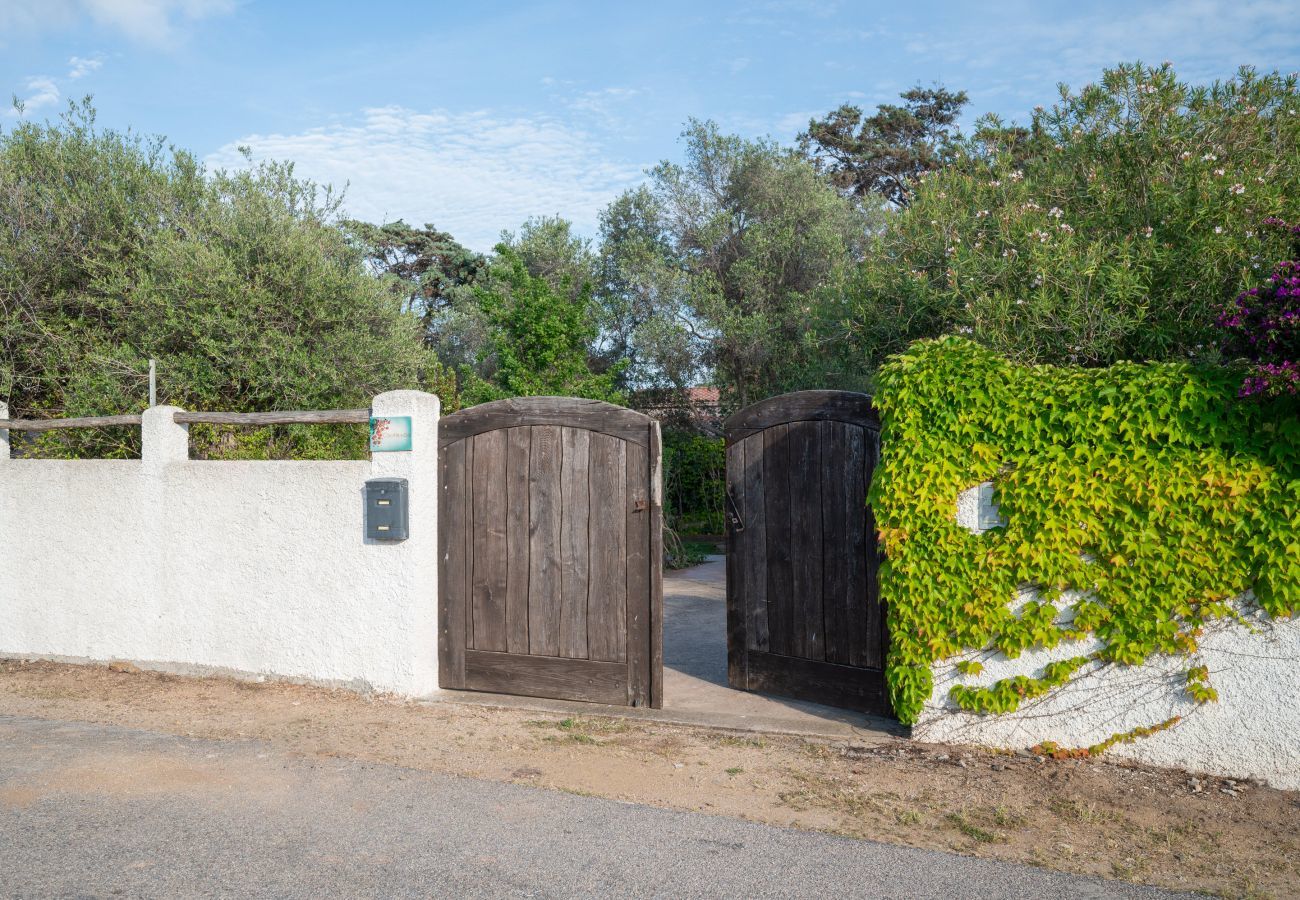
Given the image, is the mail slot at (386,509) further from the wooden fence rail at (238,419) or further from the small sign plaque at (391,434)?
the wooden fence rail at (238,419)

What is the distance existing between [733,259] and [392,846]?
16.0m

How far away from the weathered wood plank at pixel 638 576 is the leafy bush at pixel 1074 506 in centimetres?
164

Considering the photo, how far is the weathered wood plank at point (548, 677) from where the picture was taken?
6973mm

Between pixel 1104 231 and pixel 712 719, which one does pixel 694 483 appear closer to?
pixel 1104 231

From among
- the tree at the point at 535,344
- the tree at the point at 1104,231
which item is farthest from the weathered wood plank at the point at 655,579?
the tree at the point at 535,344

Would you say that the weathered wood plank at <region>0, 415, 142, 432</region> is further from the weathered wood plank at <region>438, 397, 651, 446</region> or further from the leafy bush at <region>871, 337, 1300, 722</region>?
the leafy bush at <region>871, 337, 1300, 722</region>

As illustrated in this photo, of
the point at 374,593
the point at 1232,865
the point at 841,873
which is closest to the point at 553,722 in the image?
the point at 374,593

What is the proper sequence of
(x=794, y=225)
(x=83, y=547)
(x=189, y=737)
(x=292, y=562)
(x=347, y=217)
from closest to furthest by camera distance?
1. (x=189, y=737)
2. (x=292, y=562)
3. (x=83, y=547)
4. (x=347, y=217)
5. (x=794, y=225)

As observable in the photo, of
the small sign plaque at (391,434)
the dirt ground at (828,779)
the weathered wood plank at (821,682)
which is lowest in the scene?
the dirt ground at (828,779)

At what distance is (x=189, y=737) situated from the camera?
6262mm

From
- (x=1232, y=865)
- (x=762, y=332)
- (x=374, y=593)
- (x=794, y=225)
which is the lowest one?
(x=1232, y=865)

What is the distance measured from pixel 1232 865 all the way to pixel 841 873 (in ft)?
5.59

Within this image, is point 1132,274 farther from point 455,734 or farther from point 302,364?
point 302,364

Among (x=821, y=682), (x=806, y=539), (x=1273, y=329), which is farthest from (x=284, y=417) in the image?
(x=1273, y=329)
